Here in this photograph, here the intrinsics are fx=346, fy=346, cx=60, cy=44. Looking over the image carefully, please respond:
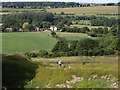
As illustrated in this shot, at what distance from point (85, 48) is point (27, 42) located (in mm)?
14663

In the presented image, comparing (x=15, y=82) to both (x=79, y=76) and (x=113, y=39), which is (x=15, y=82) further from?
(x=113, y=39)

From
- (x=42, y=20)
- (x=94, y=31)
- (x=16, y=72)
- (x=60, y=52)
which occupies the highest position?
(x=16, y=72)

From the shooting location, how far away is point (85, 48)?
249 ft

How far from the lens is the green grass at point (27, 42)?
7546 cm

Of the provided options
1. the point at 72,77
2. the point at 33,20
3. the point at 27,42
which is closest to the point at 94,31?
the point at 27,42

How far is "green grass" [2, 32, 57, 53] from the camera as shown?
75.5m

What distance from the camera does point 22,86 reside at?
21.1 m

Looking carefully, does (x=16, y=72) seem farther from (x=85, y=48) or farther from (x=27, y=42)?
(x=27, y=42)

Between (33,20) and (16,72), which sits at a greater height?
(16,72)

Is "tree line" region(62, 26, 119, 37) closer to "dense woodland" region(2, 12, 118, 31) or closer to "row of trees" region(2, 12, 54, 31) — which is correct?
"dense woodland" region(2, 12, 118, 31)

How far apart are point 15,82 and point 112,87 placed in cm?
598

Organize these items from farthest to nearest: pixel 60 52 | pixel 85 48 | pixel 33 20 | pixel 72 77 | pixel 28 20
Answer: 1. pixel 33 20
2. pixel 28 20
3. pixel 85 48
4. pixel 60 52
5. pixel 72 77

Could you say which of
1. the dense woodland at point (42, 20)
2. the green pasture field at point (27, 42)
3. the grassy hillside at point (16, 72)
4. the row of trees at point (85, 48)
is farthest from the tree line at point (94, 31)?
the grassy hillside at point (16, 72)

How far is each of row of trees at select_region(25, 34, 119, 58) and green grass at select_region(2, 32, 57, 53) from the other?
3.97m
